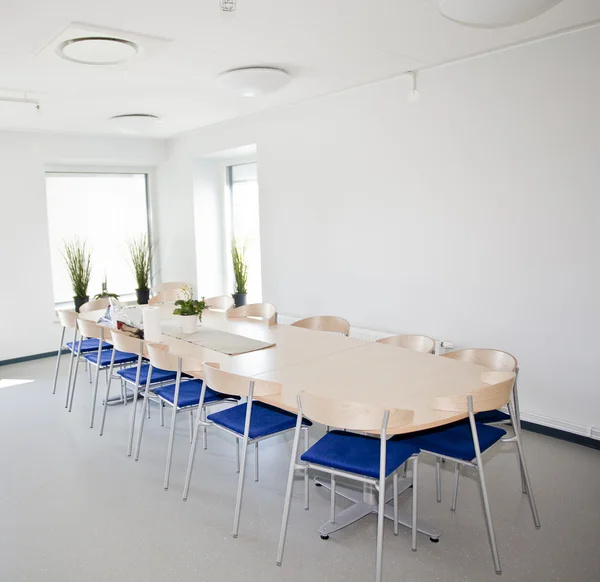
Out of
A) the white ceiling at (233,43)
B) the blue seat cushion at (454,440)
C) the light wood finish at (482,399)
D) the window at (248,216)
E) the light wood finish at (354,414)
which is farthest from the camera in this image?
the window at (248,216)

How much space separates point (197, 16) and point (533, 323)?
3090mm

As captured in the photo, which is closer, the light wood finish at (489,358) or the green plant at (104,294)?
the light wood finish at (489,358)

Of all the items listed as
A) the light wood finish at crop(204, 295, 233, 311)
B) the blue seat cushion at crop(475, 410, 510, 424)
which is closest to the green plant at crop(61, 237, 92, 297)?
the light wood finish at crop(204, 295, 233, 311)

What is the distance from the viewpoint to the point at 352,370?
10.9ft

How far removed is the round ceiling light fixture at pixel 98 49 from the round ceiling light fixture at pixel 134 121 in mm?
2218

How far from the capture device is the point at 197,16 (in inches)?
127

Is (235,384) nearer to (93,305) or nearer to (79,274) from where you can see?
(93,305)

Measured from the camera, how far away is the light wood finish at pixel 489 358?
10.9ft

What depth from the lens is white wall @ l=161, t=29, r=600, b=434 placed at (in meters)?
3.91

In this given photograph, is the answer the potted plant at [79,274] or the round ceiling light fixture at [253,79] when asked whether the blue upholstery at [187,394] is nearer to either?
the round ceiling light fixture at [253,79]

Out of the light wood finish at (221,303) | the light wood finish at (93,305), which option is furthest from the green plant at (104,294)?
the light wood finish at (221,303)

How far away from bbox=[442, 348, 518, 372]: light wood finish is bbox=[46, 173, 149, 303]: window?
569 cm

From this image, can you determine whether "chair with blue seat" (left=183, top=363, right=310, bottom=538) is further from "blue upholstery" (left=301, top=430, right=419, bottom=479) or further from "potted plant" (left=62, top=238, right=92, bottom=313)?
"potted plant" (left=62, top=238, right=92, bottom=313)

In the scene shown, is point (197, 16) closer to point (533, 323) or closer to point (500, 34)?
point (500, 34)
